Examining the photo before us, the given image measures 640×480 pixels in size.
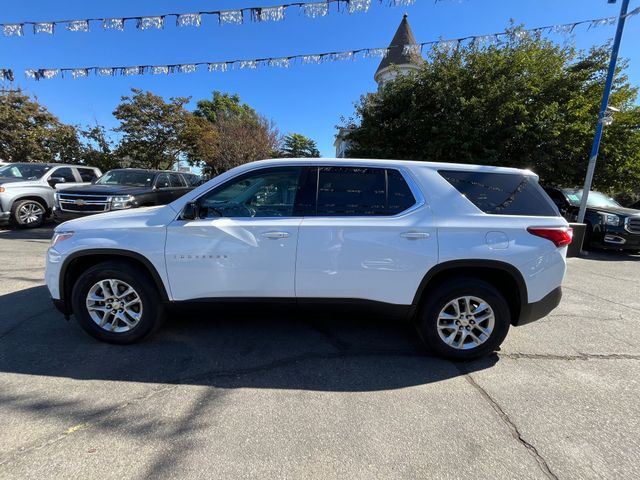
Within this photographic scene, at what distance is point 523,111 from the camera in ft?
35.6

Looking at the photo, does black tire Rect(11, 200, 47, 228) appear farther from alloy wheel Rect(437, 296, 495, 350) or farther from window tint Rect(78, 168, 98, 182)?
alloy wheel Rect(437, 296, 495, 350)

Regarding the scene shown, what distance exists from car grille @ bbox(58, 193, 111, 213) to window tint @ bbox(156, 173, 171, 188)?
1840mm

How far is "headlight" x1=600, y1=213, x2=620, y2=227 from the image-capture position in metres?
8.90

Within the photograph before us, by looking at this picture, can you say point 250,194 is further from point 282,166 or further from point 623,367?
point 623,367

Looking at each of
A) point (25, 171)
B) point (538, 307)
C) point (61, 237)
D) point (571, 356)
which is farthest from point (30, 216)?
point (571, 356)

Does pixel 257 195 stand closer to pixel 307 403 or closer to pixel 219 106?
pixel 307 403

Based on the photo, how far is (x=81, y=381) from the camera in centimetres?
273

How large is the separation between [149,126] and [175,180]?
40.0 feet

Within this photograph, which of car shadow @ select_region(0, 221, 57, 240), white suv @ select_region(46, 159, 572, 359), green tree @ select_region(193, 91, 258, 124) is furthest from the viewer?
green tree @ select_region(193, 91, 258, 124)

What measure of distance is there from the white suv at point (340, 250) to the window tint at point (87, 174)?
31.7 ft

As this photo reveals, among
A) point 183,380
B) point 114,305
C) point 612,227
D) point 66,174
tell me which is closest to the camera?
point 183,380

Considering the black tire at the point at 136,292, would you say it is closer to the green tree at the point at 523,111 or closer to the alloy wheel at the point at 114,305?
the alloy wheel at the point at 114,305

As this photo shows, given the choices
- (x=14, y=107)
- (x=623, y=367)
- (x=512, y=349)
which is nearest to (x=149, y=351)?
(x=512, y=349)

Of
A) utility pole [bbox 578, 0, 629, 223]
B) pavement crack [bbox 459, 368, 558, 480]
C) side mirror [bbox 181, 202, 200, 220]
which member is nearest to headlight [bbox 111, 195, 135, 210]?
side mirror [bbox 181, 202, 200, 220]
